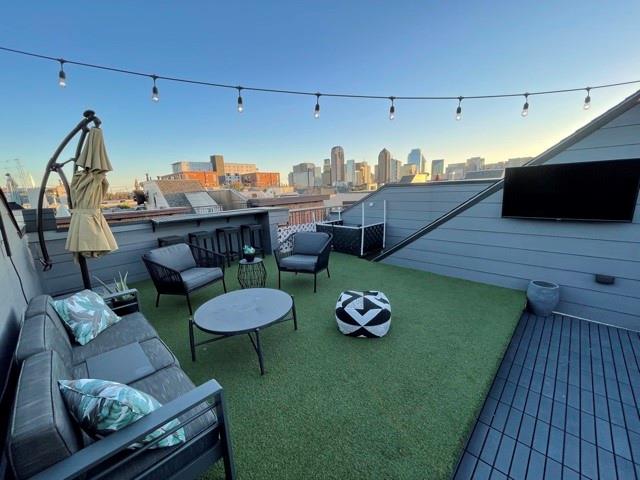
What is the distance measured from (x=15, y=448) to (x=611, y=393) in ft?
12.0

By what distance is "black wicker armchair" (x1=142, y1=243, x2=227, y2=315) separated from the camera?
10.7ft

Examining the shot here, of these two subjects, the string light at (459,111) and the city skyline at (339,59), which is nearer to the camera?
the city skyline at (339,59)

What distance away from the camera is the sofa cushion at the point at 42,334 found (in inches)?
55.6

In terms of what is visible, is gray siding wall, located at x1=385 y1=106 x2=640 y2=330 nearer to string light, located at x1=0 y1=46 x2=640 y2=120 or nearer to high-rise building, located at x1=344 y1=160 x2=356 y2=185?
string light, located at x1=0 y1=46 x2=640 y2=120

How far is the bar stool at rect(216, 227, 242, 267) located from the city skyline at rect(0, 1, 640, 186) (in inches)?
86.6

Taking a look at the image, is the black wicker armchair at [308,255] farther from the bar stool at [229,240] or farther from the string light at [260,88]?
the string light at [260,88]

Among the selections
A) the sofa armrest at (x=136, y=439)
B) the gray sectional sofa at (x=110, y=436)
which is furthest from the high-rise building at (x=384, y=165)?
the sofa armrest at (x=136, y=439)

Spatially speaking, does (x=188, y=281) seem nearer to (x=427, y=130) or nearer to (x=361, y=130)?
(x=427, y=130)

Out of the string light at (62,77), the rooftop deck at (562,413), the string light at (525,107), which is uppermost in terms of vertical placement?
the string light at (62,77)

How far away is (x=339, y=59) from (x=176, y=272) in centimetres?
528

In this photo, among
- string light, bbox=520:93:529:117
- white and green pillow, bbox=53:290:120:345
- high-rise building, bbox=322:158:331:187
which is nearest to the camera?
white and green pillow, bbox=53:290:120:345

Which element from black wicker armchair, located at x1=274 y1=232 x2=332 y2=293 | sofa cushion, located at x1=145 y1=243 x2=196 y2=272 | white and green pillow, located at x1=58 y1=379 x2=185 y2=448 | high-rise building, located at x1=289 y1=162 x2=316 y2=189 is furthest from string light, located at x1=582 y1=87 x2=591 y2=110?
high-rise building, located at x1=289 y1=162 x2=316 y2=189

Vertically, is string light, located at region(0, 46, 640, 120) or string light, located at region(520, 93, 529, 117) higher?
string light, located at region(0, 46, 640, 120)

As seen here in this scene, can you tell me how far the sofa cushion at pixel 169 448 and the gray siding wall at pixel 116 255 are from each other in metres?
3.76
